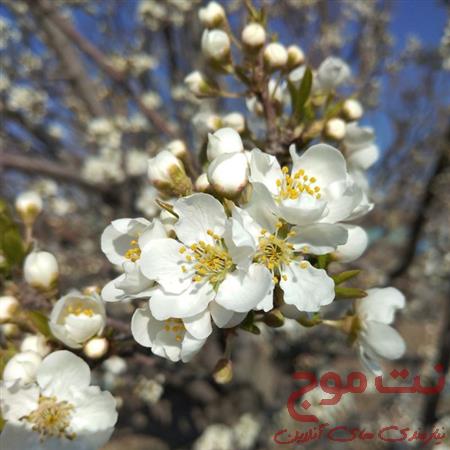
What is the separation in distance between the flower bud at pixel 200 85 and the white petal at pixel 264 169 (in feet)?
1.86

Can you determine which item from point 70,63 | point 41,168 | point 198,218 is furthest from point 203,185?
point 70,63

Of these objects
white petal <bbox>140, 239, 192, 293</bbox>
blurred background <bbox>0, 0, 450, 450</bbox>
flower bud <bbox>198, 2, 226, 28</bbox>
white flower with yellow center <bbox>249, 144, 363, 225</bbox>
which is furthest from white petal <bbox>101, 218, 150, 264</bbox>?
blurred background <bbox>0, 0, 450, 450</bbox>

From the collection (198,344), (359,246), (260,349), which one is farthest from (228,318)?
(260,349)

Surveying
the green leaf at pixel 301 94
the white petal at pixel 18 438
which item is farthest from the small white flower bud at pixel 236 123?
the white petal at pixel 18 438

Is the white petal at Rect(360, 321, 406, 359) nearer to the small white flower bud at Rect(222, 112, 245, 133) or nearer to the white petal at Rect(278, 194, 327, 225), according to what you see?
the white petal at Rect(278, 194, 327, 225)

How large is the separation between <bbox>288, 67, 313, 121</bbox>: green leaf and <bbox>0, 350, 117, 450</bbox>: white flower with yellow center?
Result: 89cm

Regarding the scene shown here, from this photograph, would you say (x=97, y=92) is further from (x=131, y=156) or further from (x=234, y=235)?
(x=234, y=235)

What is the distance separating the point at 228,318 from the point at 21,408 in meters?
0.60

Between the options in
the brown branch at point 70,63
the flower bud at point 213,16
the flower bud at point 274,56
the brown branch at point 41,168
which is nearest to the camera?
the flower bud at point 274,56

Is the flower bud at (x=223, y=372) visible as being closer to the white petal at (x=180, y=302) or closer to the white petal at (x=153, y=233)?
the white petal at (x=180, y=302)

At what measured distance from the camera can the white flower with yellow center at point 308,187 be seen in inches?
34.1

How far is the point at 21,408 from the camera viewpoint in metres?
1.03

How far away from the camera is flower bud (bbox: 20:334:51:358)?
1089 millimetres

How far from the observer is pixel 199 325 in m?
0.87
